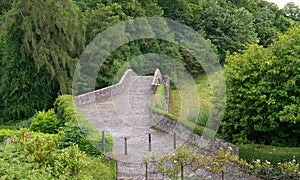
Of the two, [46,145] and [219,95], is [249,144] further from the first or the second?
[46,145]

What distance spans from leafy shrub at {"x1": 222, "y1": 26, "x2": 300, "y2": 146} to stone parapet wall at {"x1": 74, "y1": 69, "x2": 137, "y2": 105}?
7.92 metres

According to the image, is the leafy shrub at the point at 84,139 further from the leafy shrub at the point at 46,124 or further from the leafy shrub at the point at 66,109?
the leafy shrub at the point at 46,124

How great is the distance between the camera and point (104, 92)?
1978cm

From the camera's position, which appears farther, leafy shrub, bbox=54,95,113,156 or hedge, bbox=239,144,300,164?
leafy shrub, bbox=54,95,113,156

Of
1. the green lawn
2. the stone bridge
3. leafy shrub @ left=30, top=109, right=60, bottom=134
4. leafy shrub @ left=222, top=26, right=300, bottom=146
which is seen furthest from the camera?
the green lawn

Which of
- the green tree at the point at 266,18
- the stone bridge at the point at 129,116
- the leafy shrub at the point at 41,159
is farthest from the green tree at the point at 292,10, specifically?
the leafy shrub at the point at 41,159

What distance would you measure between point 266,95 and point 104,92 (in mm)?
10545

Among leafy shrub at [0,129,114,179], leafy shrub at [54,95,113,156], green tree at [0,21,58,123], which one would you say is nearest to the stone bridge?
leafy shrub at [54,95,113,156]

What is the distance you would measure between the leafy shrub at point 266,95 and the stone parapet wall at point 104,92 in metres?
7.92

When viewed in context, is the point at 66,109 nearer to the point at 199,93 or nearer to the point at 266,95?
the point at 266,95

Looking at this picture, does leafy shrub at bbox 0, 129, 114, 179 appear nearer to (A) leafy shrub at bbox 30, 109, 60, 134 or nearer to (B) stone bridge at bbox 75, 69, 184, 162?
(B) stone bridge at bbox 75, 69, 184, 162

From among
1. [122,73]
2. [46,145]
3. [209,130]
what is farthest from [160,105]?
[46,145]

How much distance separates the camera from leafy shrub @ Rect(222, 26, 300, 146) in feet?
34.4

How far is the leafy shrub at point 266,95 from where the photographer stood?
10500 mm
